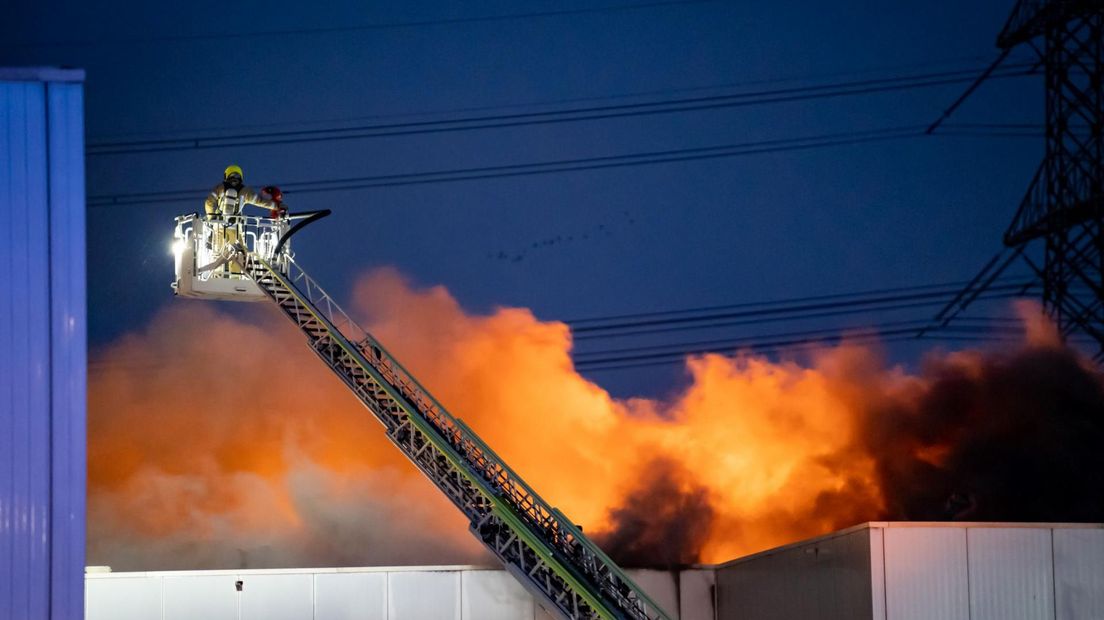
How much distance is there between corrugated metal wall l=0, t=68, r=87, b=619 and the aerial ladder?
498 inches

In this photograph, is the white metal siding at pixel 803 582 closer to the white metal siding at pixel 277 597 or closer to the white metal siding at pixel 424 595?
the white metal siding at pixel 424 595

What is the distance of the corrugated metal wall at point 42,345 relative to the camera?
10.0m

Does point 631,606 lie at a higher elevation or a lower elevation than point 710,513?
lower

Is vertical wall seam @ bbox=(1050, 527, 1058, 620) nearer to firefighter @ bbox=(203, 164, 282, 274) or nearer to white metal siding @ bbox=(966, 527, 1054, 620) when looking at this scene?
white metal siding @ bbox=(966, 527, 1054, 620)

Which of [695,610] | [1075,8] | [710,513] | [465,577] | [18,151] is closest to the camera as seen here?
[18,151]

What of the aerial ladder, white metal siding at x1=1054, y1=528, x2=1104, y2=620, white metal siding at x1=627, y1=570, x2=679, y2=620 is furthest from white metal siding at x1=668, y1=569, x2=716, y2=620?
white metal siding at x1=1054, y1=528, x2=1104, y2=620

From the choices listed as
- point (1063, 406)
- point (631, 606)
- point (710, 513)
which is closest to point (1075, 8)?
point (1063, 406)

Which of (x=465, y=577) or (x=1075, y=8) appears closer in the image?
(x=465, y=577)

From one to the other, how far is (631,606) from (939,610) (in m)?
5.35

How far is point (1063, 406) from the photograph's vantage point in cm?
3678

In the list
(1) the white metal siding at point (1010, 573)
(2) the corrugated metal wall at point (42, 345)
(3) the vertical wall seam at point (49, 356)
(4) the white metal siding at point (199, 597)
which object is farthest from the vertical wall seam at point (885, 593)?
(3) the vertical wall seam at point (49, 356)

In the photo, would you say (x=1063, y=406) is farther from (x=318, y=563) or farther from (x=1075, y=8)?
(x=318, y=563)

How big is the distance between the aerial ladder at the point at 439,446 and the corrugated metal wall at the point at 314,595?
165 inches

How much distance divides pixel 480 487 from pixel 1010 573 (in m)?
9.39
